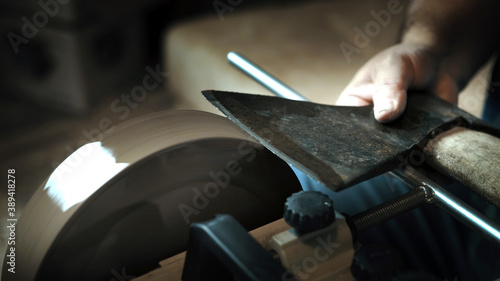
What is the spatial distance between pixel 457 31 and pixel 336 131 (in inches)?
25.8

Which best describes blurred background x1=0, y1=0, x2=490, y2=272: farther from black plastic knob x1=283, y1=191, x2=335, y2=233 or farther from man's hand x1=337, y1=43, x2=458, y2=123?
black plastic knob x1=283, y1=191, x2=335, y2=233

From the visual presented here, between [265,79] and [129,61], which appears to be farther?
[129,61]

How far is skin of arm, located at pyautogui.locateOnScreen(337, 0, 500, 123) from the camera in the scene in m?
1.06

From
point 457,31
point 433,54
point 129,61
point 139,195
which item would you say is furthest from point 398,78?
point 129,61

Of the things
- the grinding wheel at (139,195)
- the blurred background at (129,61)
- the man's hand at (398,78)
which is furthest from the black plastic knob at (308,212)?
the blurred background at (129,61)

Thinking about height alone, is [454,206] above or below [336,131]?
below

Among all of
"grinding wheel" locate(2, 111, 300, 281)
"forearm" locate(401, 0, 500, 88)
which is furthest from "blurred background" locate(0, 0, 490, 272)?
"grinding wheel" locate(2, 111, 300, 281)

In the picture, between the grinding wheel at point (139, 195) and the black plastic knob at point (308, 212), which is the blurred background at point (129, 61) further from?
the black plastic knob at point (308, 212)

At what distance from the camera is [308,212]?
623mm

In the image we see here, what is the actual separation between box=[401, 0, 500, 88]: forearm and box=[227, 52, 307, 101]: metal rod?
345mm

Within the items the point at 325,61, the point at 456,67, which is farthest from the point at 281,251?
the point at 325,61

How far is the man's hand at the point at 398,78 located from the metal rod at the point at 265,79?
0.13 meters

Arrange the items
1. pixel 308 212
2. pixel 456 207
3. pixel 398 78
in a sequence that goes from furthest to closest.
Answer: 1. pixel 398 78
2. pixel 456 207
3. pixel 308 212

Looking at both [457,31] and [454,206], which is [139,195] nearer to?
[454,206]
